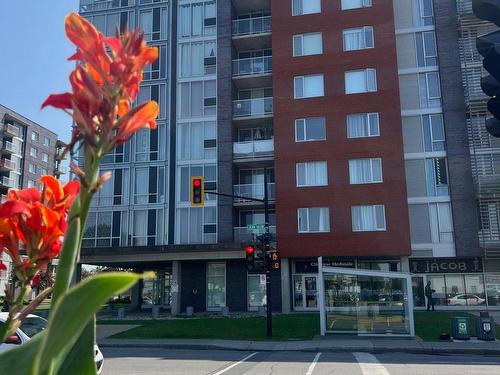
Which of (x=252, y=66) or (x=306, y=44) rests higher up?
(x=306, y=44)

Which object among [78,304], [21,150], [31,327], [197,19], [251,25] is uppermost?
[197,19]

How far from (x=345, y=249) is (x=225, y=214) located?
26.6 ft

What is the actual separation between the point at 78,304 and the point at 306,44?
3679 centimetres

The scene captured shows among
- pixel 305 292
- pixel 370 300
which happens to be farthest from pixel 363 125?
pixel 370 300

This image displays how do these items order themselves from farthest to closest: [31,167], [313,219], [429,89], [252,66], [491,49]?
[31,167], [252,66], [429,89], [313,219], [491,49]

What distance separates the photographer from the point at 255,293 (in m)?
34.5

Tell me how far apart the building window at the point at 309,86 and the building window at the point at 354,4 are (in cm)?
511

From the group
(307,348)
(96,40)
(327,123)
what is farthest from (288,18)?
(96,40)

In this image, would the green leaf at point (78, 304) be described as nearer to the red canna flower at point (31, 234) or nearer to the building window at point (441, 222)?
the red canna flower at point (31, 234)

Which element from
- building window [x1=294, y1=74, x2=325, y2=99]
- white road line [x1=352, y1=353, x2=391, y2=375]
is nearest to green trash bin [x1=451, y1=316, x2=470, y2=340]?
white road line [x1=352, y1=353, x2=391, y2=375]

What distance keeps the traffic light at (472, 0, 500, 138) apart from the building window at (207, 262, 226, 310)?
3339 cm

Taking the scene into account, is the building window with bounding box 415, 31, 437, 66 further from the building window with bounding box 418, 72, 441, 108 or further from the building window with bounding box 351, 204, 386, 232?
the building window with bounding box 351, 204, 386, 232

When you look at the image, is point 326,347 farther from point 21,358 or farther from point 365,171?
point 21,358

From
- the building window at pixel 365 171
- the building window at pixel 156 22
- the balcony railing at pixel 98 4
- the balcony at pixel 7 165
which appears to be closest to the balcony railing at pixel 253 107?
the building window at pixel 365 171
